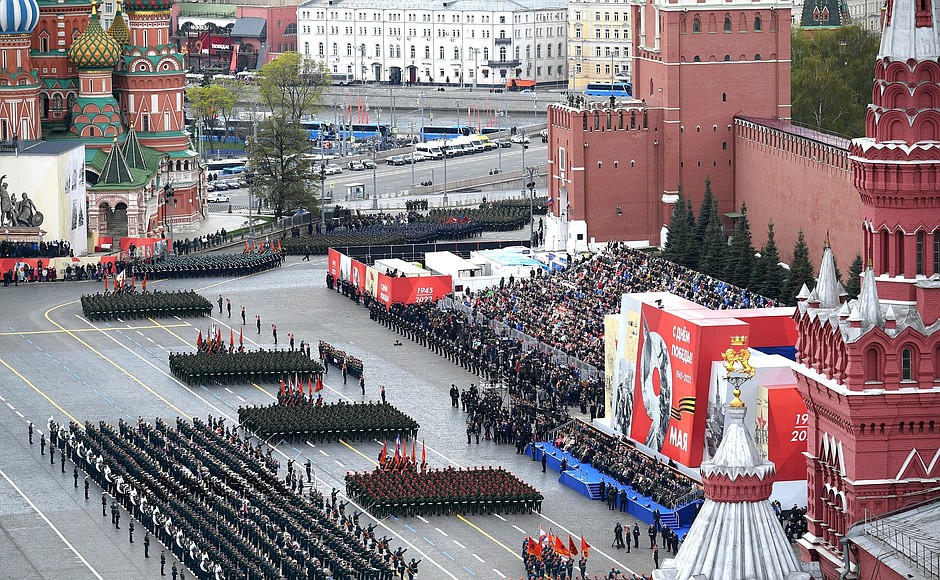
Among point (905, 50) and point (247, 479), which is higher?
point (905, 50)

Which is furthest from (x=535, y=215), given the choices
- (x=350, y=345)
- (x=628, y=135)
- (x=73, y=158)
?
(x=350, y=345)

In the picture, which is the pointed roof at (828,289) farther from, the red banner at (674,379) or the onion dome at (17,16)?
the onion dome at (17,16)

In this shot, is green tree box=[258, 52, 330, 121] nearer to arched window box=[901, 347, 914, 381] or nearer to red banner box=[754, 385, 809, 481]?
red banner box=[754, 385, 809, 481]

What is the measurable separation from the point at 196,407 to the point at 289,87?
6591 cm

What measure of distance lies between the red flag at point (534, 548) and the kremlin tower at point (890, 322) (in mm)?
13331

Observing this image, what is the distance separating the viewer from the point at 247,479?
70562mm

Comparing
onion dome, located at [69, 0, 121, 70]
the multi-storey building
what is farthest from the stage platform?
the multi-storey building

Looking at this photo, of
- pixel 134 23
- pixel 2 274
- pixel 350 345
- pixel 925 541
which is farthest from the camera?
pixel 134 23

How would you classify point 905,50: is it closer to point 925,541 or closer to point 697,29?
point 925,541

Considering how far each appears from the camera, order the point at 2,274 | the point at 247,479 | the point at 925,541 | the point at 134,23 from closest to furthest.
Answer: the point at 925,541
the point at 247,479
the point at 2,274
the point at 134,23

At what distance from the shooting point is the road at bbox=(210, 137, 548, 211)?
144375 mm

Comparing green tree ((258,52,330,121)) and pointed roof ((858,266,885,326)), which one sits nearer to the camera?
pointed roof ((858,266,885,326))

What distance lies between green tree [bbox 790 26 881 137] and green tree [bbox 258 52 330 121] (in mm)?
27332

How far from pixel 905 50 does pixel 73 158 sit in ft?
234
